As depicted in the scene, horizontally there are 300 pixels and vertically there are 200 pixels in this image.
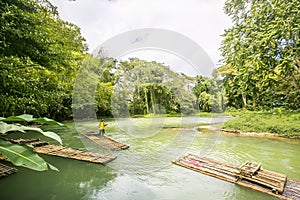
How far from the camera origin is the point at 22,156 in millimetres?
1567

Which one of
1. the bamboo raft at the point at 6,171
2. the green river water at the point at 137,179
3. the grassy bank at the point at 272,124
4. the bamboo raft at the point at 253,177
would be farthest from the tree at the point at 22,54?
the grassy bank at the point at 272,124

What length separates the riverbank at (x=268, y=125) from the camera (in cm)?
862

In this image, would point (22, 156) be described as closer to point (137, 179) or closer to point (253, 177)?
point (137, 179)

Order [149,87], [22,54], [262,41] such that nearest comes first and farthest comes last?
1. [22,54]
2. [262,41]
3. [149,87]

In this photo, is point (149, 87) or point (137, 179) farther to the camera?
point (149, 87)

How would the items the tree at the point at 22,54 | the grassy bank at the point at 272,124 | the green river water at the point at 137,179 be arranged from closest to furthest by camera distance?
the green river water at the point at 137,179 → the tree at the point at 22,54 → the grassy bank at the point at 272,124

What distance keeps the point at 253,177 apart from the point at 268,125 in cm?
658

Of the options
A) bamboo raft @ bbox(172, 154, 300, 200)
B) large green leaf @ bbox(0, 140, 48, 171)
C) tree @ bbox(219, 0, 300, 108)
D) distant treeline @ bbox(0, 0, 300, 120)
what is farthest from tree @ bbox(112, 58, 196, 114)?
large green leaf @ bbox(0, 140, 48, 171)

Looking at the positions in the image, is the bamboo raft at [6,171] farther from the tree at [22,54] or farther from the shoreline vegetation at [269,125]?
the shoreline vegetation at [269,125]

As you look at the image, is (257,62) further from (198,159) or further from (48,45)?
(48,45)

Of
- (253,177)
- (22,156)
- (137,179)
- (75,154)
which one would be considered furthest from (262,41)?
(22,156)

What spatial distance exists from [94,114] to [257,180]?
14910 mm

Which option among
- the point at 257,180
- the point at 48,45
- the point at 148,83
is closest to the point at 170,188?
the point at 257,180

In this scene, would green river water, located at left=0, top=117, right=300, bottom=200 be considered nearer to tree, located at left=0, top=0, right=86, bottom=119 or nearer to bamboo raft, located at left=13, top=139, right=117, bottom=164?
bamboo raft, located at left=13, top=139, right=117, bottom=164
